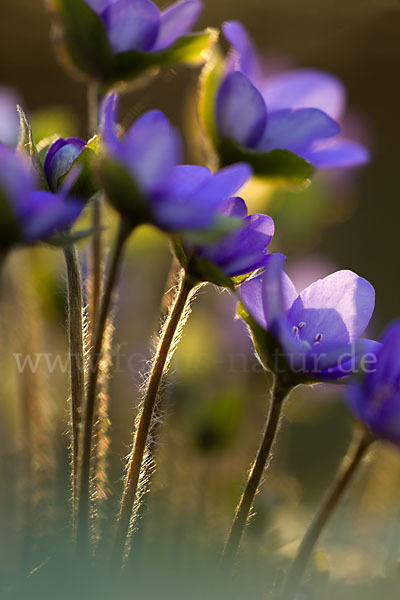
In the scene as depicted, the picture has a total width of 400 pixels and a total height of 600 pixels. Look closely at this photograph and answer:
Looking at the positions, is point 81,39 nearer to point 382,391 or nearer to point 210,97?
point 210,97

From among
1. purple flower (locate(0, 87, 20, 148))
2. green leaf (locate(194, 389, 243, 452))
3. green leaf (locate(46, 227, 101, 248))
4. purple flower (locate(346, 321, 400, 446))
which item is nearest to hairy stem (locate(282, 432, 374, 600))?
purple flower (locate(346, 321, 400, 446))

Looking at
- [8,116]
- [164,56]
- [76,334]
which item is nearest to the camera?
[76,334]

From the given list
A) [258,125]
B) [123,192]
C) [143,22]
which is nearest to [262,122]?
[258,125]

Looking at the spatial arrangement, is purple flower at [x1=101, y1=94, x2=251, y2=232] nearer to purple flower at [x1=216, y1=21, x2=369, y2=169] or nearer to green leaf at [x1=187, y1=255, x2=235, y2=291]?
green leaf at [x1=187, y1=255, x2=235, y2=291]

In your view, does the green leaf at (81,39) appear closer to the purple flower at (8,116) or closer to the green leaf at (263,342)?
the purple flower at (8,116)

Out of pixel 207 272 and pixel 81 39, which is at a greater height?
pixel 81 39

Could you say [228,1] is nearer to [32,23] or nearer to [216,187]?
[32,23]

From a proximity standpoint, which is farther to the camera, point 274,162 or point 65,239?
point 274,162
